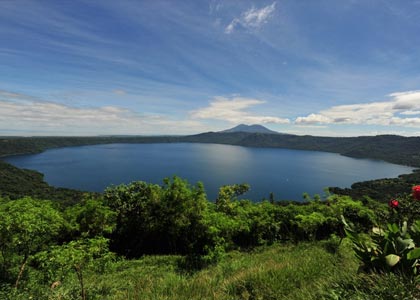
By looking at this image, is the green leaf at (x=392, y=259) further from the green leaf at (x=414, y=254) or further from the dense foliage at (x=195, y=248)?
the green leaf at (x=414, y=254)

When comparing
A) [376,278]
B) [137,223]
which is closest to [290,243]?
[137,223]

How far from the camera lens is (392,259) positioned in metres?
2.59

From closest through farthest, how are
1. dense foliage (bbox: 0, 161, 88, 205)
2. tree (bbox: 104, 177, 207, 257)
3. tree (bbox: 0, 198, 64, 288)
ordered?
tree (bbox: 0, 198, 64, 288), tree (bbox: 104, 177, 207, 257), dense foliage (bbox: 0, 161, 88, 205)

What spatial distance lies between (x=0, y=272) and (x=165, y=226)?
6.92m

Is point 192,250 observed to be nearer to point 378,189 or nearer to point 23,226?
point 23,226

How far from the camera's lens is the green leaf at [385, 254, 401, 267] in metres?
2.56

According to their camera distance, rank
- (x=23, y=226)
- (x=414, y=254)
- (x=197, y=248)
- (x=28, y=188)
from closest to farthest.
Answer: (x=414, y=254), (x=23, y=226), (x=197, y=248), (x=28, y=188)

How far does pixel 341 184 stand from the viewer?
98.8 metres

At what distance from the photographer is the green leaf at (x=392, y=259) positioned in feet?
8.39

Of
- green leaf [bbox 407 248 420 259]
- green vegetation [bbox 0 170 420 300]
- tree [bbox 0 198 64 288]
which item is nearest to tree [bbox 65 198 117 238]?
green vegetation [bbox 0 170 420 300]

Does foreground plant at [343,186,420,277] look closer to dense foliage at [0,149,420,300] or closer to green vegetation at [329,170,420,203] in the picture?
dense foliage at [0,149,420,300]

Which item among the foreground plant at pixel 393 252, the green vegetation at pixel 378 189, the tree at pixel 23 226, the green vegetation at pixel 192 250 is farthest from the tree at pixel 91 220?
the green vegetation at pixel 378 189

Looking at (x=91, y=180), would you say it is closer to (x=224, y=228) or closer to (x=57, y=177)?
(x=57, y=177)

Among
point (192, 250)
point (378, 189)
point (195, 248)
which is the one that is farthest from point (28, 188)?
point (378, 189)
